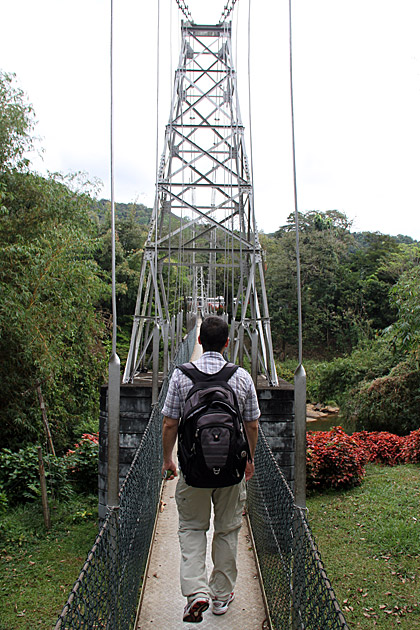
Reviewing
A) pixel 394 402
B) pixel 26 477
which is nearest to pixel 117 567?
pixel 26 477

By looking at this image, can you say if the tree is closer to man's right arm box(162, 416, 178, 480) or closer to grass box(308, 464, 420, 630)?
grass box(308, 464, 420, 630)

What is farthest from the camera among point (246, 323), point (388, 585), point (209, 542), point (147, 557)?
point (246, 323)

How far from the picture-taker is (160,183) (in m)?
5.45

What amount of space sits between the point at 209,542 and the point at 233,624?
31.0 inches

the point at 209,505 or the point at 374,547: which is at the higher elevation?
the point at 209,505

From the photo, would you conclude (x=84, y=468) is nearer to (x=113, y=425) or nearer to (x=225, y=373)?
(x=113, y=425)

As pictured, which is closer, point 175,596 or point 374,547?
point 175,596

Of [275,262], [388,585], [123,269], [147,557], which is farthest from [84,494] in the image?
[275,262]

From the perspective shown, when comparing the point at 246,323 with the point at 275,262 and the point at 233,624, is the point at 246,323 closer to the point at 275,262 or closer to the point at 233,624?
the point at 233,624

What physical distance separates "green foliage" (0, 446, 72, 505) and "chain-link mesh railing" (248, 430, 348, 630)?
11.9ft

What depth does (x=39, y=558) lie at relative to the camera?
4230 mm

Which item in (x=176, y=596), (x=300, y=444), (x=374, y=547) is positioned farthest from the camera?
(x=374, y=547)

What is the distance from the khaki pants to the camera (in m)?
1.57

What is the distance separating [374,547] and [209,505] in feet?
9.82
